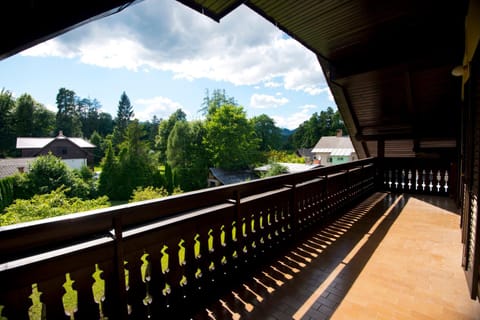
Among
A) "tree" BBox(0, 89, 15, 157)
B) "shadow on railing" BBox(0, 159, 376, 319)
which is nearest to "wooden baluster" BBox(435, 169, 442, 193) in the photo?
"shadow on railing" BBox(0, 159, 376, 319)

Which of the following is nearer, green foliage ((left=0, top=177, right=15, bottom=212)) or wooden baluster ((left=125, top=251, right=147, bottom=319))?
wooden baluster ((left=125, top=251, right=147, bottom=319))

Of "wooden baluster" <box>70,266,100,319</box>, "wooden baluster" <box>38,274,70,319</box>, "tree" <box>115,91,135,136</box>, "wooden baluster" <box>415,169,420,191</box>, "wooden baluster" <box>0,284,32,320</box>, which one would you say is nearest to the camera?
"wooden baluster" <box>0,284,32,320</box>

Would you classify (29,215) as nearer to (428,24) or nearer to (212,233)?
(212,233)

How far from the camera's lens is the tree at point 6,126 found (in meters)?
28.7

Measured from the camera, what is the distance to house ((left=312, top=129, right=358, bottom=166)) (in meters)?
23.9

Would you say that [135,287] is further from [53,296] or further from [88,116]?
[88,116]

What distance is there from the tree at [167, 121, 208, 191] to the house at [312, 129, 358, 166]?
13.2 metres

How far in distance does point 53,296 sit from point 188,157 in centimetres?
2375

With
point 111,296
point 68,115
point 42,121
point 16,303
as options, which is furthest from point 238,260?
point 68,115

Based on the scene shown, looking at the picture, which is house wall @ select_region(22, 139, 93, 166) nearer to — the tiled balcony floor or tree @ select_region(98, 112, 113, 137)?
tree @ select_region(98, 112, 113, 137)

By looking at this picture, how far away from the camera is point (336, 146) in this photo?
26125 mm

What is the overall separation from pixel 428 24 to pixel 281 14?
2.50 meters

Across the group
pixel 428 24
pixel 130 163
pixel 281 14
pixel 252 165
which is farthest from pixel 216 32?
pixel 252 165

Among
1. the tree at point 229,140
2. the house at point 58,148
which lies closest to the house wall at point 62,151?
the house at point 58,148
